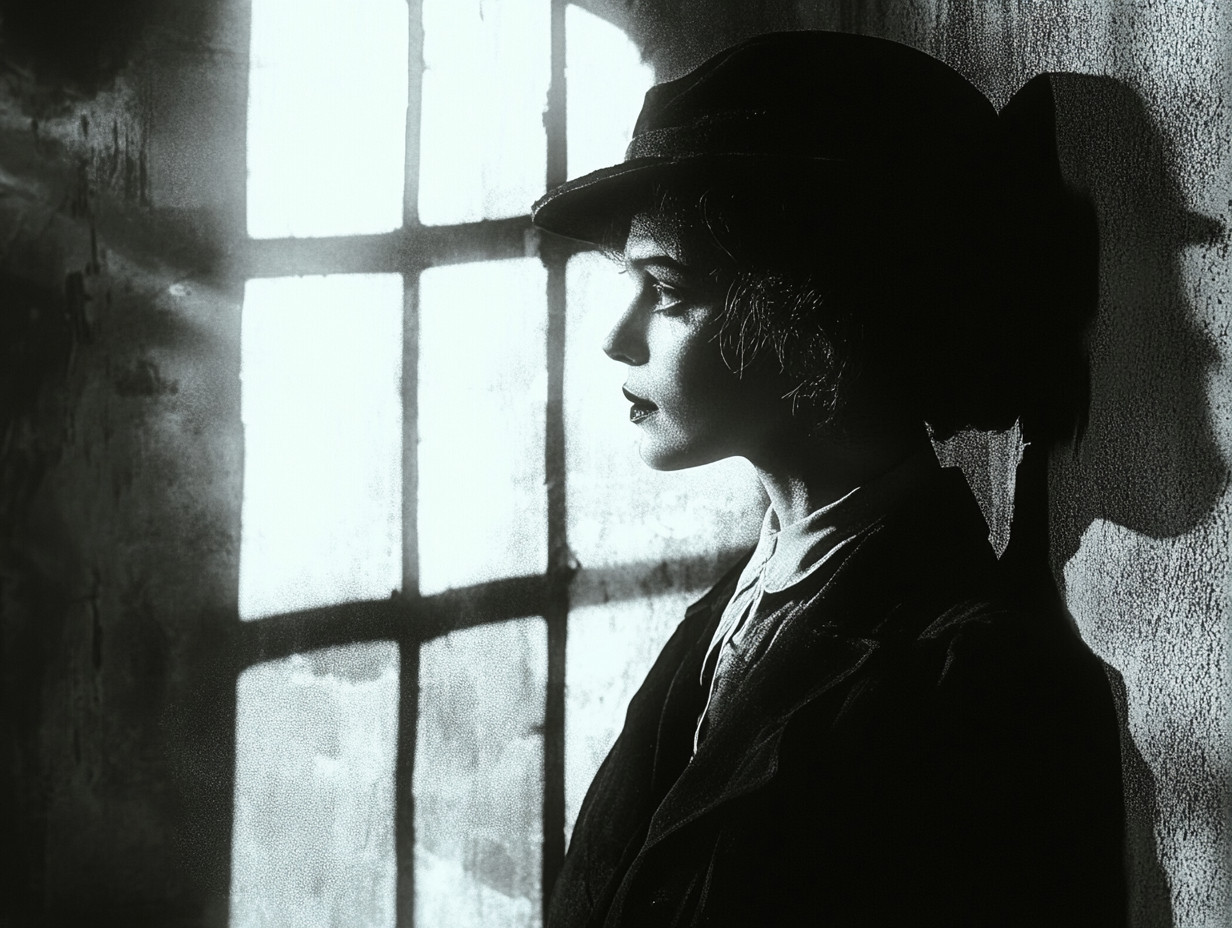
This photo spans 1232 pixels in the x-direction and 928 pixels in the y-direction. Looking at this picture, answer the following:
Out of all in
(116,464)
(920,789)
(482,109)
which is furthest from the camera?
(482,109)

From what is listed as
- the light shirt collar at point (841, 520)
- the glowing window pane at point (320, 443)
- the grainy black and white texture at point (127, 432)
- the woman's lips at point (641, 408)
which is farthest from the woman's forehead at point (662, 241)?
the glowing window pane at point (320, 443)

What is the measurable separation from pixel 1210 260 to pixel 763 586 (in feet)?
1.45

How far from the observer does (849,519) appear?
2.90ft

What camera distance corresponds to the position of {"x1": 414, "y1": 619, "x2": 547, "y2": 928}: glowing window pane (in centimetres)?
142

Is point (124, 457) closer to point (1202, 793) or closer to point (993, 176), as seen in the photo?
point (993, 176)

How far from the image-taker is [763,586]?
3.08 ft

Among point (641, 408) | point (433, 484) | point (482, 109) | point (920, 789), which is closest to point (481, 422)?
point (433, 484)

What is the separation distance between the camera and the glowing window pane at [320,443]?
1.42 meters

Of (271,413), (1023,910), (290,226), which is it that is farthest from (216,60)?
(1023,910)

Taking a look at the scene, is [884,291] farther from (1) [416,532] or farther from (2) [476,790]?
(2) [476,790]

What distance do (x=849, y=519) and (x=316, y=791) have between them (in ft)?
2.89

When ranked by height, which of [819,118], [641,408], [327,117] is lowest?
[641,408]

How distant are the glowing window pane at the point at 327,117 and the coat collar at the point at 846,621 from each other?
2.97ft

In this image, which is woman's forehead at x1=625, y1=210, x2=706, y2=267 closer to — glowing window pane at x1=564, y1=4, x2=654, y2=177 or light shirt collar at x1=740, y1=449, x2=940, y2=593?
light shirt collar at x1=740, y1=449, x2=940, y2=593
